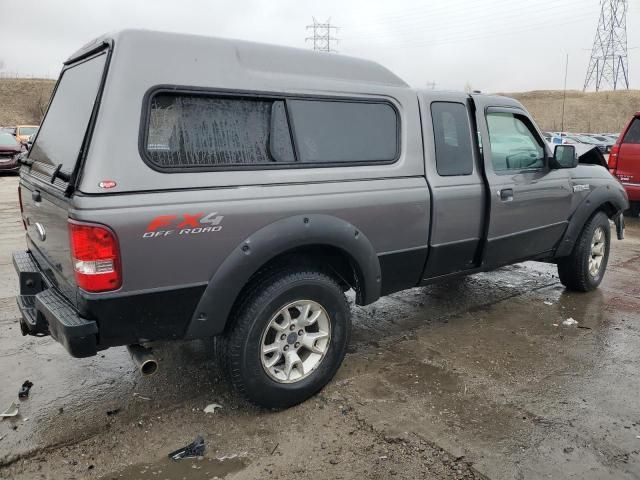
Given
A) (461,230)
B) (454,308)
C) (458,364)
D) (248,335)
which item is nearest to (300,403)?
(248,335)

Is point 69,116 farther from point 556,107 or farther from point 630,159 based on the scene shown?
point 556,107

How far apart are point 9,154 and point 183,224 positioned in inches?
625

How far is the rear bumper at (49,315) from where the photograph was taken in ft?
8.49

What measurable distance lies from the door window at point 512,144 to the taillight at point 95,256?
3.08 meters

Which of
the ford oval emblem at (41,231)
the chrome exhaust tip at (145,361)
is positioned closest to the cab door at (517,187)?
the chrome exhaust tip at (145,361)

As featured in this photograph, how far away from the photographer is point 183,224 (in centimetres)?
268

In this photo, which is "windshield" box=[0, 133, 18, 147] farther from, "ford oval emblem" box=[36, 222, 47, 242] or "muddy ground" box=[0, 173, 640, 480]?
"ford oval emblem" box=[36, 222, 47, 242]

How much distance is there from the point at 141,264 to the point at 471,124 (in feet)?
9.33

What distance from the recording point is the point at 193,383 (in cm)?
362

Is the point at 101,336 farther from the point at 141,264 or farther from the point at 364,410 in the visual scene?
the point at 364,410

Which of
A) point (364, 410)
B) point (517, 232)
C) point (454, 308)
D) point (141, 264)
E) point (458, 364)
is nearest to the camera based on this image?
point (141, 264)

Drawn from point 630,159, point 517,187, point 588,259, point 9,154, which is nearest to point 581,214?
point 588,259

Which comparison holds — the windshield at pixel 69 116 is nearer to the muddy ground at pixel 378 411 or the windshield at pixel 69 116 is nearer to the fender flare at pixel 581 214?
the muddy ground at pixel 378 411

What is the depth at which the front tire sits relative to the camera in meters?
3.02
